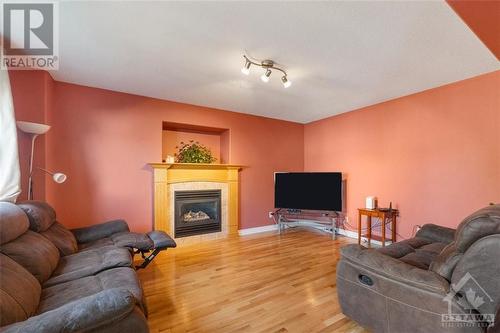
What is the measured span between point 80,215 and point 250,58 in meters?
3.09

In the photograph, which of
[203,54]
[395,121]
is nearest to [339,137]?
[395,121]

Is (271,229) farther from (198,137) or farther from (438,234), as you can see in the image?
(438,234)

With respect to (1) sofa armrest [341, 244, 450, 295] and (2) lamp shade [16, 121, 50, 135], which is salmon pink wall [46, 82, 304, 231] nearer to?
(2) lamp shade [16, 121, 50, 135]

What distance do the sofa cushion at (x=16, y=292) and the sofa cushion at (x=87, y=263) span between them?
199 mm

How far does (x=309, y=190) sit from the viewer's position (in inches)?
178

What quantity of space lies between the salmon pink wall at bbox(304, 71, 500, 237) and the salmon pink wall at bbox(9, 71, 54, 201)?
474 cm

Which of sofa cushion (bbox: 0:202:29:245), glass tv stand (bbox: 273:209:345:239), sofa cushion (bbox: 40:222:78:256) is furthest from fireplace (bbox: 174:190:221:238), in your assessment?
sofa cushion (bbox: 0:202:29:245)

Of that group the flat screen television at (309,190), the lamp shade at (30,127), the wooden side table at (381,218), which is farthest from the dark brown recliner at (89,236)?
the wooden side table at (381,218)

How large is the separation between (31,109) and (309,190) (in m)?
4.27

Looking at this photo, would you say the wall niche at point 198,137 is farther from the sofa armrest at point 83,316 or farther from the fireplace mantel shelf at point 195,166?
the sofa armrest at point 83,316

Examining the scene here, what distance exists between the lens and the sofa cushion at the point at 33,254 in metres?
1.60

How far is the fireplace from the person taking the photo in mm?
4016

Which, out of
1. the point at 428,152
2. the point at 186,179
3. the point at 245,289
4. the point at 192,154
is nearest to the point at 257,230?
the point at 186,179

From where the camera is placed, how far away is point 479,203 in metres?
2.92
